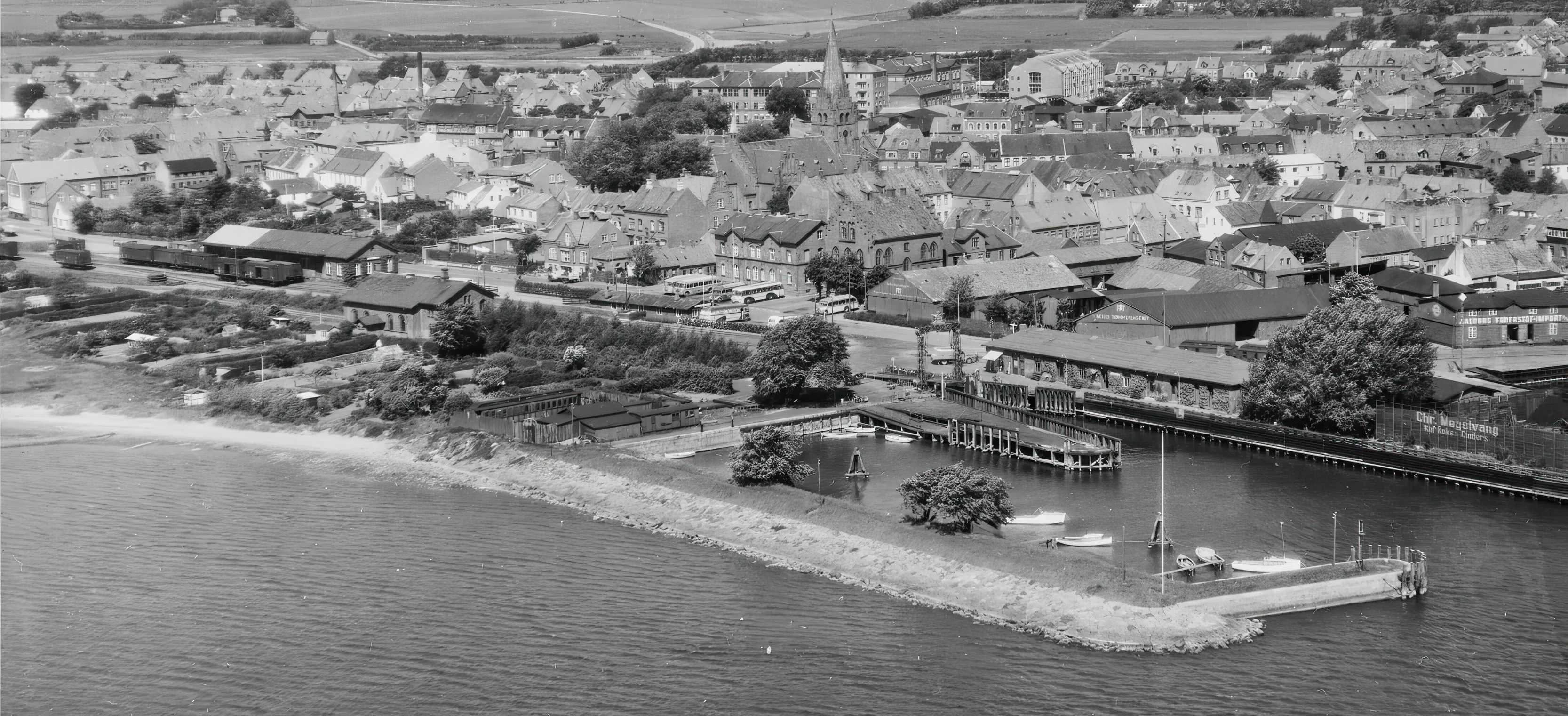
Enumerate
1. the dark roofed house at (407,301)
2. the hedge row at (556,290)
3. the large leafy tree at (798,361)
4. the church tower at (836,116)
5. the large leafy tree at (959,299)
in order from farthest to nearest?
the church tower at (836,116)
the hedge row at (556,290)
the dark roofed house at (407,301)
the large leafy tree at (959,299)
the large leafy tree at (798,361)

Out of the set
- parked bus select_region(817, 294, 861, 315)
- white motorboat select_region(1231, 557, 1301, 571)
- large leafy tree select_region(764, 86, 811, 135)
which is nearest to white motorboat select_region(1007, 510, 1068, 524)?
white motorboat select_region(1231, 557, 1301, 571)

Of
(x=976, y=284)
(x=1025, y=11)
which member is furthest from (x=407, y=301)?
(x=1025, y=11)

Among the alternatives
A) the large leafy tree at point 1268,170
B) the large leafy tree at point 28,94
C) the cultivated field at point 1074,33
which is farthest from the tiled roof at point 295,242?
the cultivated field at point 1074,33

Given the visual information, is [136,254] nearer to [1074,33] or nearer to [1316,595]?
[1316,595]

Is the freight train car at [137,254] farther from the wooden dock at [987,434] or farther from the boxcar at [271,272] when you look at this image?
the wooden dock at [987,434]

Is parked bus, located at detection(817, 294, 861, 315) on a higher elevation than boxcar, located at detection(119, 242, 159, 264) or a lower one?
lower

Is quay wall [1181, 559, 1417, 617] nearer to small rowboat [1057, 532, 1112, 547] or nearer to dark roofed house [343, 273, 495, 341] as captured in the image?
small rowboat [1057, 532, 1112, 547]

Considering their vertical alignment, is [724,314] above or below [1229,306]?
below
